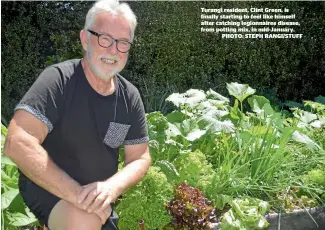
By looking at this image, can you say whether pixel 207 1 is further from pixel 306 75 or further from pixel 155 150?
pixel 155 150

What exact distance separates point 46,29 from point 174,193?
3.22 metres

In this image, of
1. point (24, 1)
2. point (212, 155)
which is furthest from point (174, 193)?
point (24, 1)

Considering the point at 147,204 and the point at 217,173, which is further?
the point at 217,173

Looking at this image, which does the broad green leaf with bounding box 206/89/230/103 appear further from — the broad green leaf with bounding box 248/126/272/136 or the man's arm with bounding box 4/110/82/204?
the man's arm with bounding box 4/110/82/204

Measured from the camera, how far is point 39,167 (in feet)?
7.45

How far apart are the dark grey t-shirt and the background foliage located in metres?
2.69

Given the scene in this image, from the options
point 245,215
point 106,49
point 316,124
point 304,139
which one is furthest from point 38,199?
point 316,124

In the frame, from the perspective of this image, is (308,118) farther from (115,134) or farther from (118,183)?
(118,183)

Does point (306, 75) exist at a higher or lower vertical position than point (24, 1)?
lower

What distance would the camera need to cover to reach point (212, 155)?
12.0 feet

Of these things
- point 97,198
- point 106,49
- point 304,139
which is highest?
point 106,49

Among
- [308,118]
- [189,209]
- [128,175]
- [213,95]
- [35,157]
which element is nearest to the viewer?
[35,157]

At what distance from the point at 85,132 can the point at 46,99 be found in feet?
0.92

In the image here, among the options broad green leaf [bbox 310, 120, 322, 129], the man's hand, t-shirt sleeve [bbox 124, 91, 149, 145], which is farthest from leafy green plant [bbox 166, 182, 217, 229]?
broad green leaf [bbox 310, 120, 322, 129]
